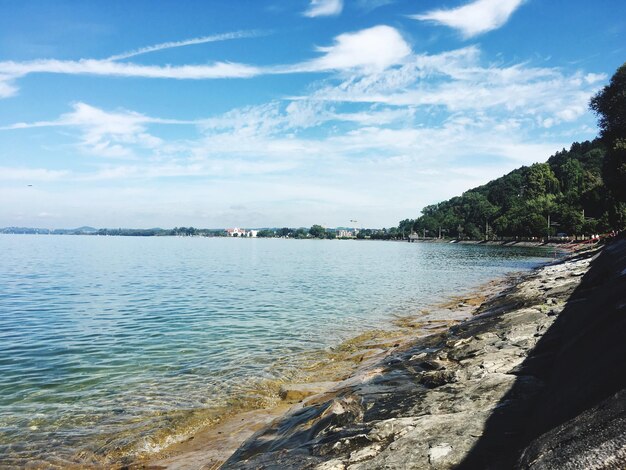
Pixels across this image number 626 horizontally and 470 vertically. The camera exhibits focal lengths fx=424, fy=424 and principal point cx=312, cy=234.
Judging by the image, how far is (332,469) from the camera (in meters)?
6.36

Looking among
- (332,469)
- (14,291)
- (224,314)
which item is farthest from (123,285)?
(332,469)

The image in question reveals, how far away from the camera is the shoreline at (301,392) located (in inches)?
380

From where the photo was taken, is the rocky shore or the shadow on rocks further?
the rocky shore

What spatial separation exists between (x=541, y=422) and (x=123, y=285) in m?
45.4

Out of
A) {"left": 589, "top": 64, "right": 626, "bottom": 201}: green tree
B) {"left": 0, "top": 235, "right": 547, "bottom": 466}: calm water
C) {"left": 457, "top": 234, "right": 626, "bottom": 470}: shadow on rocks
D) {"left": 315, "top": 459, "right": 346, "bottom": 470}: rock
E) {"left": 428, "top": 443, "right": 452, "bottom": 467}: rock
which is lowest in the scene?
{"left": 0, "top": 235, "right": 547, "bottom": 466}: calm water

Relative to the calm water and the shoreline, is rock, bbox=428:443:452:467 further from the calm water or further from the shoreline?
the calm water

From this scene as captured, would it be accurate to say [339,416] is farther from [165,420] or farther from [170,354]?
[170,354]

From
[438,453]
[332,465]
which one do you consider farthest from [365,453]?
[438,453]

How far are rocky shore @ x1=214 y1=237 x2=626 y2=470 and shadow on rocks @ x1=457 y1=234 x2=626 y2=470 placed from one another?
0.02 m

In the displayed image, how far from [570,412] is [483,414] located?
2137 millimetres

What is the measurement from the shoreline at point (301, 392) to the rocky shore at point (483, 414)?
732 mm

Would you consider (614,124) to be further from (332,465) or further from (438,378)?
(332,465)

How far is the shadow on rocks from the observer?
13.4 feet

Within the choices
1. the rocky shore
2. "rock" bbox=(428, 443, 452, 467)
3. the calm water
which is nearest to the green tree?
the calm water
